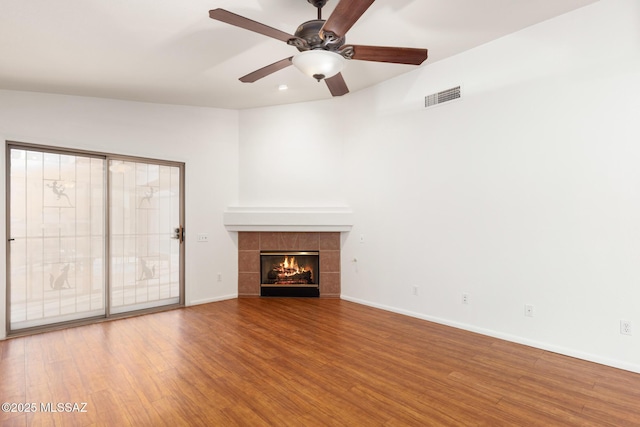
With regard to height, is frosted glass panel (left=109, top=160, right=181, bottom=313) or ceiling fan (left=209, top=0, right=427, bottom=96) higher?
ceiling fan (left=209, top=0, right=427, bottom=96)

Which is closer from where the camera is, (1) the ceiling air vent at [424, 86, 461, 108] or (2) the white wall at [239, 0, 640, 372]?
(2) the white wall at [239, 0, 640, 372]

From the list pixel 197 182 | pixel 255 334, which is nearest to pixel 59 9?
pixel 197 182

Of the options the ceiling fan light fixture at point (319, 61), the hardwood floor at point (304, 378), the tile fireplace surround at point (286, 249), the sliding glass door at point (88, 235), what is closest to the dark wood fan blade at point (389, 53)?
the ceiling fan light fixture at point (319, 61)

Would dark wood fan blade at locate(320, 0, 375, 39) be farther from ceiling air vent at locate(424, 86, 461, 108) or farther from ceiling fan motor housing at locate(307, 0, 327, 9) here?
ceiling air vent at locate(424, 86, 461, 108)

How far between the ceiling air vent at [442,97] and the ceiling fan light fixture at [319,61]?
1868mm

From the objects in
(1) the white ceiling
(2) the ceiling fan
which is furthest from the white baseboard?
(2) the ceiling fan

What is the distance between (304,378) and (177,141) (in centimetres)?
386

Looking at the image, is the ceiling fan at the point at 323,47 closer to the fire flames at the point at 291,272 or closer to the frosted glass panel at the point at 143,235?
the frosted glass panel at the point at 143,235

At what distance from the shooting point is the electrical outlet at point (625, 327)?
267 cm

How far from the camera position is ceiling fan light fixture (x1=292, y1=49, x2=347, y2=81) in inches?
92.0

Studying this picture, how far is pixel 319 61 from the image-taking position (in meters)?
2.37

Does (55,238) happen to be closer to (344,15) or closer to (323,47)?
(323,47)

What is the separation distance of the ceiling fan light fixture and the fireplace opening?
324cm

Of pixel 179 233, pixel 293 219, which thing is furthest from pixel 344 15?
pixel 179 233
